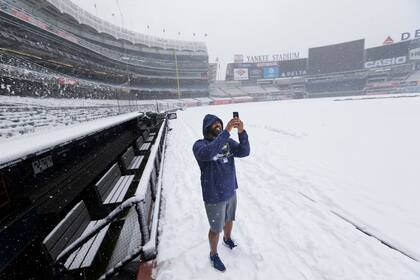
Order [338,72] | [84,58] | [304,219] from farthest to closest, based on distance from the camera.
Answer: [338,72] < [84,58] < [304,219]

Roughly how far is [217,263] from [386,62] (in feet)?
266

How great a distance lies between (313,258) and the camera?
9.57 ft

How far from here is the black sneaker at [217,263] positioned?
2.80 meters

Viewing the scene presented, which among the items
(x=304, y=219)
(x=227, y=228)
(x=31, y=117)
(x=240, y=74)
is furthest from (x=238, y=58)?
(x=227, y=228)

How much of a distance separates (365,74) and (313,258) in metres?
78.5

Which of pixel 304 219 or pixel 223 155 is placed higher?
pixel 223 155

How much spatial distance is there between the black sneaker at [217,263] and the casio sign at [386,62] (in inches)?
3150

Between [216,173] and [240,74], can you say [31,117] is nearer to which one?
[216,173]

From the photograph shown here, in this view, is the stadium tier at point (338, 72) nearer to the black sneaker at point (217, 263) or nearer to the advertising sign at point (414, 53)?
the advertising sign at point (414, 53)

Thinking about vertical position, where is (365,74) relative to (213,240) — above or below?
above

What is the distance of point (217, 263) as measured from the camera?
2842mm

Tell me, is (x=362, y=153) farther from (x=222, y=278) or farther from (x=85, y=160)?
(x=85, y=160)

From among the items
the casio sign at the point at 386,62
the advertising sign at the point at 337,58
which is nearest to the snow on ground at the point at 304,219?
the advertising sign at the point at 337,58

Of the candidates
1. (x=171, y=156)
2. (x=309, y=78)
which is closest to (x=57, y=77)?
(x=171, y=156)
